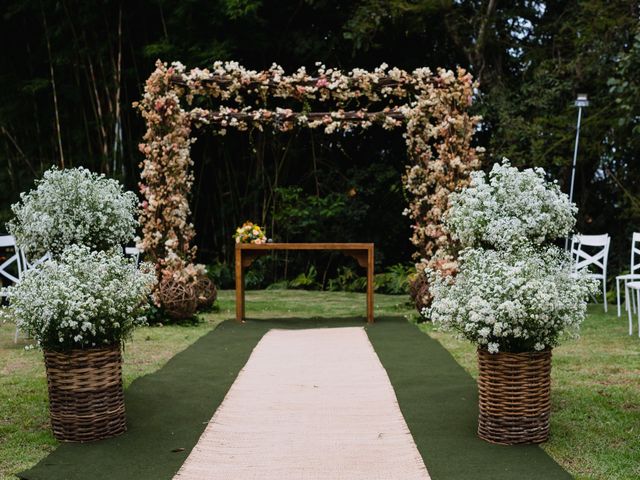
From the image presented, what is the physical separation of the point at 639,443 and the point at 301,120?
5362mm

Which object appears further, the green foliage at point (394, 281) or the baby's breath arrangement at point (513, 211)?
the green foliage at point (394, 281)

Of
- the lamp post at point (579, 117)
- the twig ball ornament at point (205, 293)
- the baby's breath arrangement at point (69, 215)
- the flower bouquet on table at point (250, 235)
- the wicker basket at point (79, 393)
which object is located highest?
the lamp post at point (579, 117)

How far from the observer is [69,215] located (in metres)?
6.14

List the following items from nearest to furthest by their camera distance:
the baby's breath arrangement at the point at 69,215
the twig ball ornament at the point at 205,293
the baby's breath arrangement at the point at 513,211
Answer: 1. the baby's breath arrangement at the point at 513,211
2. the baby's breath arrangement at the point at 69,215
3. the twig ball ornament at the point at 205,293

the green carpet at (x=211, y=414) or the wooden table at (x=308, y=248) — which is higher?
the wooden table at (x=308, y=248)

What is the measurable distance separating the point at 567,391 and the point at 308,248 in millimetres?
3682

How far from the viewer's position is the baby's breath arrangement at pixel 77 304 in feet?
11.2

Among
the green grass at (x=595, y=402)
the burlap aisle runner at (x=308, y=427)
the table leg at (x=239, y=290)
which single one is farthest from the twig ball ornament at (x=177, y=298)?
the green grass at (x=595, y=402)

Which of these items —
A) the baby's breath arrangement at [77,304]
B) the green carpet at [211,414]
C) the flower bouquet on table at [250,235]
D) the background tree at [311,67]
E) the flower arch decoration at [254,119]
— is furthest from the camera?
the background tree at [311,67]

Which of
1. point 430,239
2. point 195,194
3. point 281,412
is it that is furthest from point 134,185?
point 281,412

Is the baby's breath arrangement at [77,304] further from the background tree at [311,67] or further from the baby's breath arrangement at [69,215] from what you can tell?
the background tree at [311,67]

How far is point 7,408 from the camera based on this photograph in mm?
4109

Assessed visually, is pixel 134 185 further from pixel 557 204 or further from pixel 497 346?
pixel 497 346

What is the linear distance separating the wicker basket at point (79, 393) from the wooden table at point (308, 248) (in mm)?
4205
